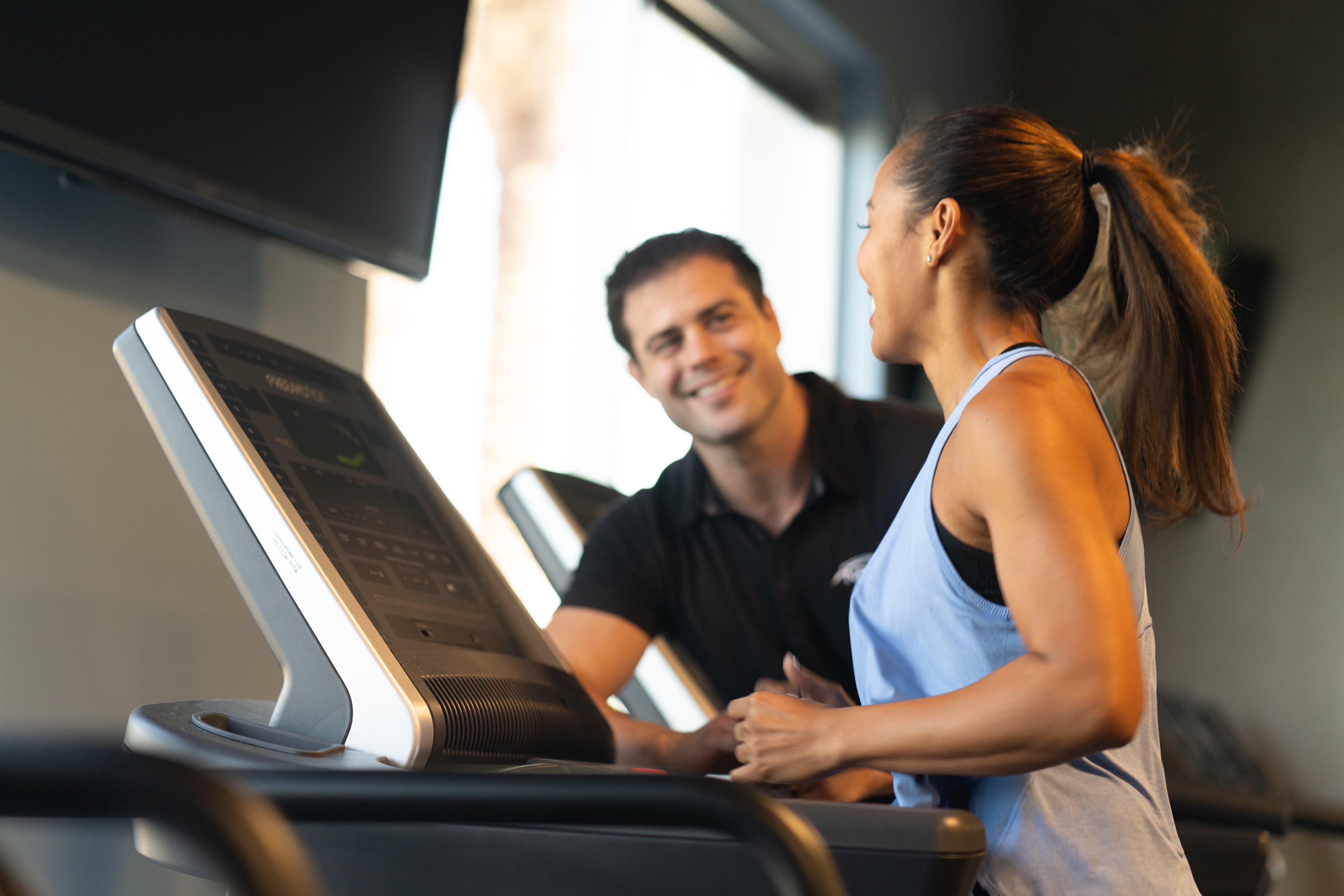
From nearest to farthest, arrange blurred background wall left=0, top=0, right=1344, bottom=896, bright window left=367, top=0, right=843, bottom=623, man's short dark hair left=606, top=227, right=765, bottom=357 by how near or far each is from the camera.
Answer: blurred background wall left=0, top=0, right=1344, bottom=896 < man's short dark hair left=606, top=227, right=765, bottom=357 < bright window left=367, top=0, right=843, bottom=623

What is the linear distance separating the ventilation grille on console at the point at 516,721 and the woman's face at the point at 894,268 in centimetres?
48

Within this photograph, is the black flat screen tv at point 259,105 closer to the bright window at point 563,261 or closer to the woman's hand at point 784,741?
the bright window at point 563,261

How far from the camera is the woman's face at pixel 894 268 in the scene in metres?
1.05

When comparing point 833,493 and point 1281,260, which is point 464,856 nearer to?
point 833,493

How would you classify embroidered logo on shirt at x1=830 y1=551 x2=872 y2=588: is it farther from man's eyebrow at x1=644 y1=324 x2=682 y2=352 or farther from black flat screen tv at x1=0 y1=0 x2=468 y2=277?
black flat screen tv at x1=0 y1=0 x2=468 y2=277

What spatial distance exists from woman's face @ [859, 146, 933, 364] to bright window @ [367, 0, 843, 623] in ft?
4.16

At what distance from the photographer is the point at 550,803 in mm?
542

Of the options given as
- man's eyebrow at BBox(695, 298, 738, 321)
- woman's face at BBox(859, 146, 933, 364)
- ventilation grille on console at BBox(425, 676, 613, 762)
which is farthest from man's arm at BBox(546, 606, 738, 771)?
woman's face at BBox(859, 146, 933, 364)

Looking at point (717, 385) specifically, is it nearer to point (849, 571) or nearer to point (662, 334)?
point (662, 334)

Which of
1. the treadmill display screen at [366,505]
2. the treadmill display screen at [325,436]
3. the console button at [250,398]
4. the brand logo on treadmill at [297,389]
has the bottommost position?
the treadmill display screen at [366,505]

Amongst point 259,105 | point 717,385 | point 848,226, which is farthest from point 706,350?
point 848,226

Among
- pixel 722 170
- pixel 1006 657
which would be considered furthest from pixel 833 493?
pixel 722 170

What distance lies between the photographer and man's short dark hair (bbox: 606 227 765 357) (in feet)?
6.36

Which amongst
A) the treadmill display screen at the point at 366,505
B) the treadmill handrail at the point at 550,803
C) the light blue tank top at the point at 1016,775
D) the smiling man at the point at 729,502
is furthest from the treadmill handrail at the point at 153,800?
the smiling man at the point at 729,502
